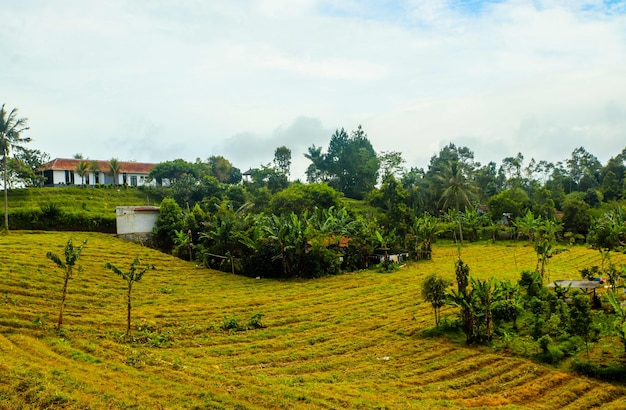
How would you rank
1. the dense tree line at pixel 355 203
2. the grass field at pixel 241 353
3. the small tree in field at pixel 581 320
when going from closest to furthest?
the grass field at pixel 241 353
the small tree in field at pixel 581 320
the dense tree line at pixel 355 203

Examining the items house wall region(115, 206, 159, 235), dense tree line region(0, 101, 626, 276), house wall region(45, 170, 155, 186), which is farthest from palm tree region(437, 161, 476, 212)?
house wall region(45, 170, 155, 186)

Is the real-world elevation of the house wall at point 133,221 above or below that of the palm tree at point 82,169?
below

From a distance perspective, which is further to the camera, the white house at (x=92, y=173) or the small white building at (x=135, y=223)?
the white house at (x=92, y=173)

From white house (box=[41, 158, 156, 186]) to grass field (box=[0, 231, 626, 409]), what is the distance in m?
29.6

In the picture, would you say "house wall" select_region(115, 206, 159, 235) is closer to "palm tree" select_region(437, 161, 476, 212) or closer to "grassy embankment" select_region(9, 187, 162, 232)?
"grassy embankment" select_region(9, 187, 162, 232)

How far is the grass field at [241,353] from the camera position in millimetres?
10516

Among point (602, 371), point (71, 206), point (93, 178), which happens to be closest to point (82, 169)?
point (93, 178)

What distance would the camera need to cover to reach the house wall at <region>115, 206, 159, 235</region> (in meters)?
34.3

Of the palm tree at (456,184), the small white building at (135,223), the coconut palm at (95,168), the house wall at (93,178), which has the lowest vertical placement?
the small white building at (135,223)

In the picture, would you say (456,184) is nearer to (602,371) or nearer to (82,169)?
(602,371)

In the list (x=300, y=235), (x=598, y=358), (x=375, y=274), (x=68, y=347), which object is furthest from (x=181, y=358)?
(x=375, y=274)

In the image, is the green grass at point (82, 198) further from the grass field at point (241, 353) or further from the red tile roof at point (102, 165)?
the grass field at point (241, 353)

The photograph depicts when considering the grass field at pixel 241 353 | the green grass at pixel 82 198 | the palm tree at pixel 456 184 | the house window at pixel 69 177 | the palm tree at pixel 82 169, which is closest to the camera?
the grass field at pixel 241 353

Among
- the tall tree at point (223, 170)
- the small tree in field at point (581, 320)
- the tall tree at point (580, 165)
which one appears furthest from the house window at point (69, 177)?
the tall tree at point (580, 165)
